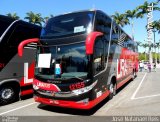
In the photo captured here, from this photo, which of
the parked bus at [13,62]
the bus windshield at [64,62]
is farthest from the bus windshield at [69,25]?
the parked bus at [13,62]

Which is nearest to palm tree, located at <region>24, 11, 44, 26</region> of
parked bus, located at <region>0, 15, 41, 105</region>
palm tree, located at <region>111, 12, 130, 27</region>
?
palm tree, located at <region>111, 12, 130, 27</region>

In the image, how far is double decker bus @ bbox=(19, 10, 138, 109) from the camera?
7535 mm

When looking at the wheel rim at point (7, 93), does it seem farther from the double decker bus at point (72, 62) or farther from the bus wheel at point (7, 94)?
the double decker bus at point (72, 62)

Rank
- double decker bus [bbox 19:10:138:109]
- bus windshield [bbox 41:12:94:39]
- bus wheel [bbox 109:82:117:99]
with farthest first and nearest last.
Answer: bus wheel [bbox 109:82:117:99] → bus windshield [bbox 41:12:94:39] → double decker bus [bbox 19:10:138:109]

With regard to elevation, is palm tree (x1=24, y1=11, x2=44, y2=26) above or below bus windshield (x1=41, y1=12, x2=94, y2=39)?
above

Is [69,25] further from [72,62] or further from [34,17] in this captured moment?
[34,17]

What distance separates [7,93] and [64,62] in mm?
3318

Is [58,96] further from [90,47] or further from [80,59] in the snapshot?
[90,47]

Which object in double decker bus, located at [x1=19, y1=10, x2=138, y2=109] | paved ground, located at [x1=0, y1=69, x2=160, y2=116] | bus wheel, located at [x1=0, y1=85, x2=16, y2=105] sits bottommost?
paved ground, located at [x1=0, y1=69, x2=160, y2=116]

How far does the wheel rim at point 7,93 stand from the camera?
945 centimetres

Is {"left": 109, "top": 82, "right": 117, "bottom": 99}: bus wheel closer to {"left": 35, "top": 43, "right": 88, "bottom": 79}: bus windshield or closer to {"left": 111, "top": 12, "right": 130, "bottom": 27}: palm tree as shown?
{"left": 35, "top": 43, "right": 88, "bottom": 79}: bus windshield

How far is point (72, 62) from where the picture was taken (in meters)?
7.74

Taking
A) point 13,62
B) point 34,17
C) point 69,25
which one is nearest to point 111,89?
point 69,25

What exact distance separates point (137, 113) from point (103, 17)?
3887 millimetres
